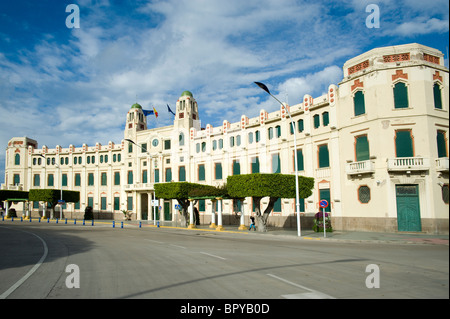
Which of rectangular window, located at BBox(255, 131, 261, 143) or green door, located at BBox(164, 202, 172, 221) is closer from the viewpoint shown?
rectangular window, located at BBox(255, 131, 261, 143)

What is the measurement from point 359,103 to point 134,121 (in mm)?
42507

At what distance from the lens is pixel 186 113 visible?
54.0 m

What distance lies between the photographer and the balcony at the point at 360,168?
2789cm

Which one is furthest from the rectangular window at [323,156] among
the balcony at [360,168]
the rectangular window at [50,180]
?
the rectangular window at [50,180]

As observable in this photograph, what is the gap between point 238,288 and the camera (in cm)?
796

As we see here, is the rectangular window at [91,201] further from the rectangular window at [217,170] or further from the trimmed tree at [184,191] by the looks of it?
the rectangular window at [217,170]

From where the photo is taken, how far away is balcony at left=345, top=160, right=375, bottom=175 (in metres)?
27.9

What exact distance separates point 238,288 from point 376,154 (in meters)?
23.8

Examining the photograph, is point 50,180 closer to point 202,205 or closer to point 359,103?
point 202,205

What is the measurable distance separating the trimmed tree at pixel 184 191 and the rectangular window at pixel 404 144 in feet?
54.6

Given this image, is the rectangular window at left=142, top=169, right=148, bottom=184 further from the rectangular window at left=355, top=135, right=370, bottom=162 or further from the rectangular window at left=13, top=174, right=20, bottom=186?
the rectangular window at left=355, top=135, right=370, bottom=162

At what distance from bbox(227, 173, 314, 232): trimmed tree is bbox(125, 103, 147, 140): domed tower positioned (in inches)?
1349

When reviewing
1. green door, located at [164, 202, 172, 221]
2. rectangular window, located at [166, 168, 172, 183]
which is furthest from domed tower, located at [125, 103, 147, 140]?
green door, located at [164, 202, 172, 221]
